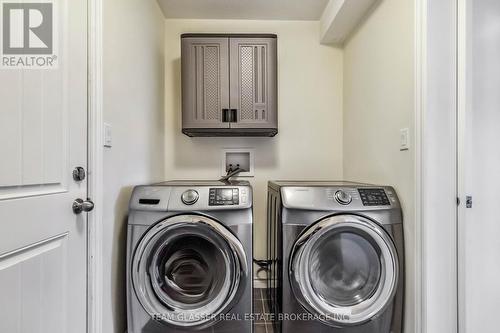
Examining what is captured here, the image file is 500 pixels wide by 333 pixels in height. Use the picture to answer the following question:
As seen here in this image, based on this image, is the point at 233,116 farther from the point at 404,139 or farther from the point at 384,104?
the point at 404,139

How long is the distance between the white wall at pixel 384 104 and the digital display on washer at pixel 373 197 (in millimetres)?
96

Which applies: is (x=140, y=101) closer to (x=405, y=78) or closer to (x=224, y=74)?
(x=224, y=74)

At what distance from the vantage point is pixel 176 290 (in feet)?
4.87

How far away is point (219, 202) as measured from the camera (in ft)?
4.79

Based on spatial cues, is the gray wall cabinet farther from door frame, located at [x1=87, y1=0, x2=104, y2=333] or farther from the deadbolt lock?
the deadbolt lock

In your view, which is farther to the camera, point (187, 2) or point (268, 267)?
point (268, 267)

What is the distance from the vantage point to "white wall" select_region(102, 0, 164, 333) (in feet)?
4.53

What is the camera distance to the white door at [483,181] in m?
1.31

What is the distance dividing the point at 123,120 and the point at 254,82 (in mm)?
1008

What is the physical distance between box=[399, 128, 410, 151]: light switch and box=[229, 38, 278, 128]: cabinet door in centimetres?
89

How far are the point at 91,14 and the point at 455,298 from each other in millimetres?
2185

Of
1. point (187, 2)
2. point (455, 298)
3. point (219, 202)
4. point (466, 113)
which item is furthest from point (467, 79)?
point (187, 2)

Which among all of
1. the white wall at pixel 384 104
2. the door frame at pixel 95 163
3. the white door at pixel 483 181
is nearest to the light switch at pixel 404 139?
the white wall at pixel 384 104

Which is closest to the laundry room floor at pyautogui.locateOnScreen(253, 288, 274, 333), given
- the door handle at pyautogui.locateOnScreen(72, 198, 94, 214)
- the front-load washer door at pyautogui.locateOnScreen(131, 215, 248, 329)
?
the front-load washer door at pyautogui.locateOnScreen(131, 215, 248, 329)
